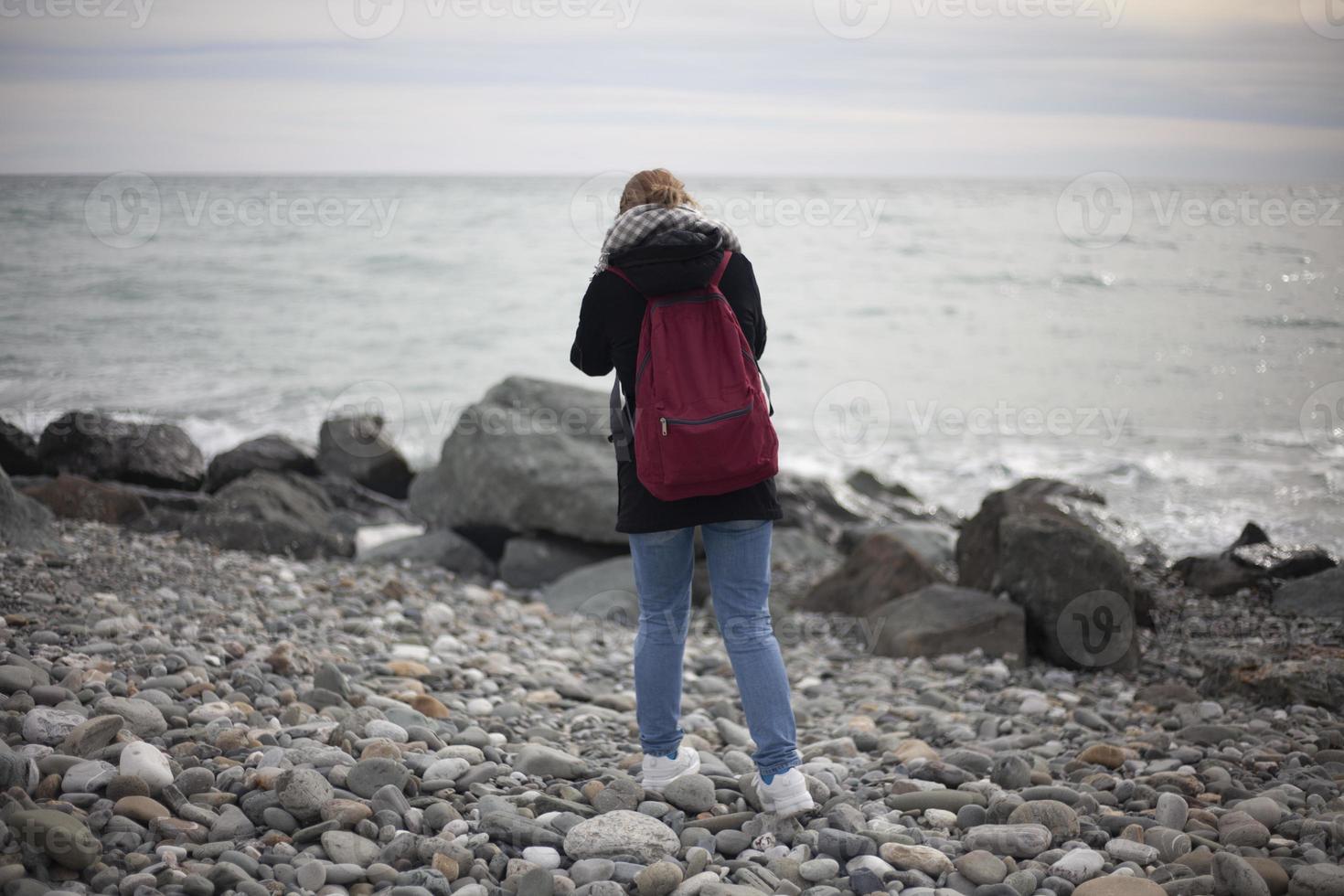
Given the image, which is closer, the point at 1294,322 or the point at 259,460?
Result: the point at 259,460

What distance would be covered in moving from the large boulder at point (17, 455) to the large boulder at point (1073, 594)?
9.26m

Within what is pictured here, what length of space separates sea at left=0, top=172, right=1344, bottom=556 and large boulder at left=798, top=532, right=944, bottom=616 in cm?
397

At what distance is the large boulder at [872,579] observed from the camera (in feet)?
24.4

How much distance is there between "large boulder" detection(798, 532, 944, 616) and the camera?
7.43m

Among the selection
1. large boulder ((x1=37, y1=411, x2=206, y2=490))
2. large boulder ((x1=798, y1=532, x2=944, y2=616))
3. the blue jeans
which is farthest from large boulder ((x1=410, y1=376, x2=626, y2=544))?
the blue jeans

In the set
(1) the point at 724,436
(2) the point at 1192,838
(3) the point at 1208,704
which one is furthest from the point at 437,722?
(3) the point at 1208,704

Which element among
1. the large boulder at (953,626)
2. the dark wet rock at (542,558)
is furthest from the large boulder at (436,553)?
the large boulder at (953,626)

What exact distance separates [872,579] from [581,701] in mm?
2995

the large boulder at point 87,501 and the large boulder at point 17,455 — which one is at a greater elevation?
the large boulder at point 17,455

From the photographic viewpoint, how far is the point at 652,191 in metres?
3.37

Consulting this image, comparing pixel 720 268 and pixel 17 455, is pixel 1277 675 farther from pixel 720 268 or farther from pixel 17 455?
→ pixel 17 455

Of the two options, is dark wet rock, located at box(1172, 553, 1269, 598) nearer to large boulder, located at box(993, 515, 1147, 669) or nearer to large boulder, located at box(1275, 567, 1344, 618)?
large boulder, located at box(1275, 567, 1344, 618)

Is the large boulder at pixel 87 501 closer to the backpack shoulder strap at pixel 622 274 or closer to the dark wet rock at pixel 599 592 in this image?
the dark wet rock at pixel 599 592

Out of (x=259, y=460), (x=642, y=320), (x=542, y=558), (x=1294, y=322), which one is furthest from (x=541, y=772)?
(x=1294, y=322)
